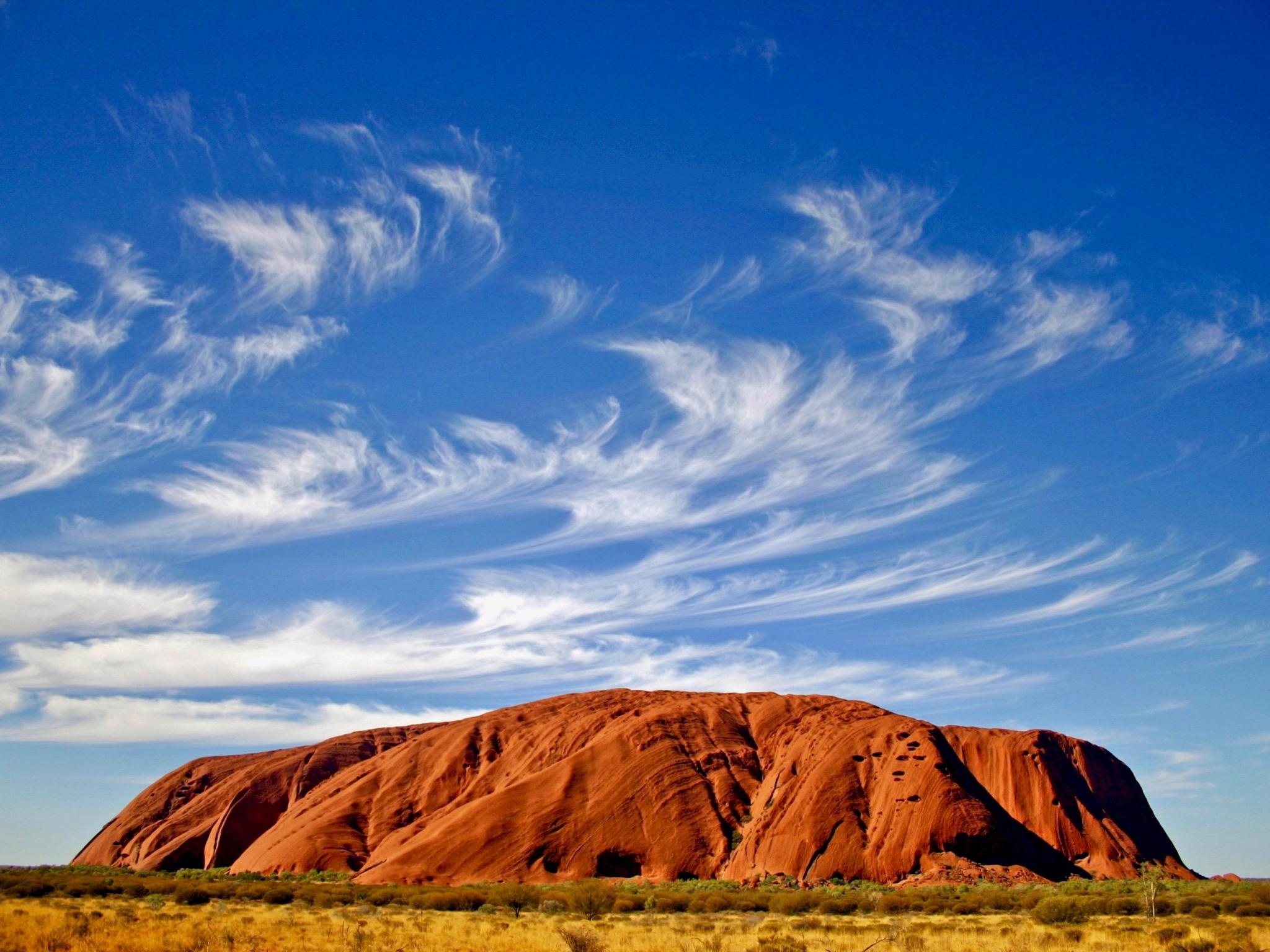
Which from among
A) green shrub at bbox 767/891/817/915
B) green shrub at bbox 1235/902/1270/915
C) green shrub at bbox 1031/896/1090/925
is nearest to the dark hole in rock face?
green shrub at bbox 767/891/817/915

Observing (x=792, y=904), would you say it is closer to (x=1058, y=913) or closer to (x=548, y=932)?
(x=1058, y=913)

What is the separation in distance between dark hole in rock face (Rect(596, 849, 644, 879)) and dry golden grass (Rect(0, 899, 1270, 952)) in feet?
112

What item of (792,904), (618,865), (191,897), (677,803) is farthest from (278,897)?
(677,803)

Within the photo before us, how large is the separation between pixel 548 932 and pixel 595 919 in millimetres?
7303

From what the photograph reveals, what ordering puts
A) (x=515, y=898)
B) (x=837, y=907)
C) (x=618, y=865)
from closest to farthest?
(x=837, y=907)
(x=515, y=898)
(x=618, y=865)

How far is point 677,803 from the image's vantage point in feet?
248

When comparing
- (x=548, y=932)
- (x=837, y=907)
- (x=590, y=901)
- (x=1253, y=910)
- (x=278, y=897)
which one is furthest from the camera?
(x=278, y=897)

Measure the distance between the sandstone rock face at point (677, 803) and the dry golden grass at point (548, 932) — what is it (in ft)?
105

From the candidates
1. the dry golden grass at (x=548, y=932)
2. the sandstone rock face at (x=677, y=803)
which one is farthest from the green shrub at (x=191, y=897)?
→ the sandstone rock face at (x=677, y=803)

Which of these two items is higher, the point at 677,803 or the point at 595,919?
the point at 677,803

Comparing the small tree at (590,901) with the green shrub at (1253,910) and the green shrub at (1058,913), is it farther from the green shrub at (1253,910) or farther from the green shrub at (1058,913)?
the green shrub at (1253,910)

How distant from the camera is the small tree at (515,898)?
1610 inches

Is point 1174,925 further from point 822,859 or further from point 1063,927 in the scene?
point 822,859

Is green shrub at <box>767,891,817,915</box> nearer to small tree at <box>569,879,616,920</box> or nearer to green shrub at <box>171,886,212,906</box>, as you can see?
small tree at <box>569,879,616,920</box>
